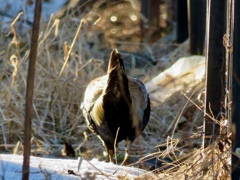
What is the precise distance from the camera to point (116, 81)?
520 centimetres

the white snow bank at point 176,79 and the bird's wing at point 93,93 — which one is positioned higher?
the bird's wing at point 93,93

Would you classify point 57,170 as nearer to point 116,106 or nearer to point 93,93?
point 116,106

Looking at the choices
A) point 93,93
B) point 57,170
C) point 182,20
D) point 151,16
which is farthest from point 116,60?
point 151,16

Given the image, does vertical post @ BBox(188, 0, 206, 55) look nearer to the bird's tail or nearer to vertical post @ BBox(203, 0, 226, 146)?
the bird's tail

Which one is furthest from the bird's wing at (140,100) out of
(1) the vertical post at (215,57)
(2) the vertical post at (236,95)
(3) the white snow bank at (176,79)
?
(2) the vertical post at (236,95)

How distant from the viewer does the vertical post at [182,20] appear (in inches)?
431

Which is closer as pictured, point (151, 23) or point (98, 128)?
point (98, 128)

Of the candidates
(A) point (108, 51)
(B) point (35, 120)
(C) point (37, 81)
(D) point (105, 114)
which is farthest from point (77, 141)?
(A) point (108, 51)

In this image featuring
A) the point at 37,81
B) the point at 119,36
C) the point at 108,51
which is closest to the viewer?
the point at 37,81

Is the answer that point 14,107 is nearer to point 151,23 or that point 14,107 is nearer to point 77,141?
point 77,141

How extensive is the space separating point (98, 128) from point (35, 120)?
158cm

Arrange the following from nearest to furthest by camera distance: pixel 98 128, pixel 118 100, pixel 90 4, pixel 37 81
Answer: pixel 118 100 → pixel 98 128 → pixel 37 81 → pixel 90 4

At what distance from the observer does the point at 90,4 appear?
38.5ft

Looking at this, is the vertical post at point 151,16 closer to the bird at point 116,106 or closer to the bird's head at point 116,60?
the bird at point 116,106
